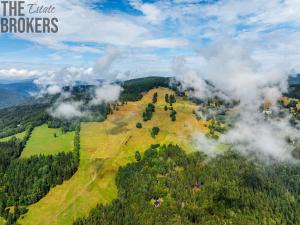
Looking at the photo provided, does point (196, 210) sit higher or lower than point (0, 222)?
higher

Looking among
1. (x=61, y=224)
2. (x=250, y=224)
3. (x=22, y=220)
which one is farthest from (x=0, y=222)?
(x=250, y=224)

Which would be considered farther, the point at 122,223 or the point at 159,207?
the point at 159,207

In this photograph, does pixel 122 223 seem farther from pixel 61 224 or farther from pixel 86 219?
pixel 61 224

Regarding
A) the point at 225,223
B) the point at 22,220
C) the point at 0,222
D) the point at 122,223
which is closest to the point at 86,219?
the point at 122,223

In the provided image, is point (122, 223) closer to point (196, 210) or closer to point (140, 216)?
point (140, 216)

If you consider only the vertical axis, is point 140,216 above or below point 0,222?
above

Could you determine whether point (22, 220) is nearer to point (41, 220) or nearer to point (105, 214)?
point (41, 220)

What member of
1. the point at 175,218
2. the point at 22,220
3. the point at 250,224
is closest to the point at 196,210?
the point at 175,218
